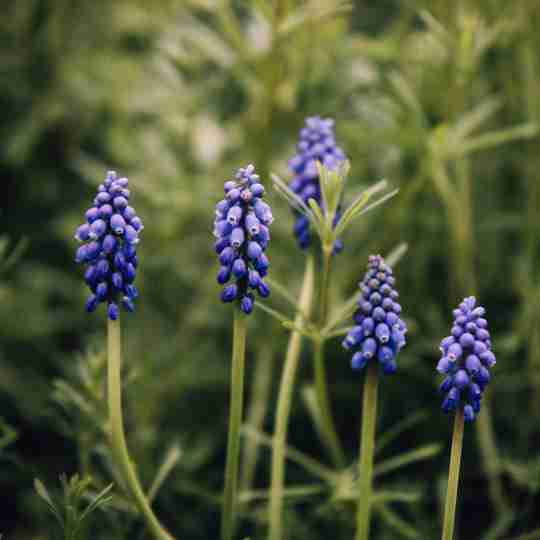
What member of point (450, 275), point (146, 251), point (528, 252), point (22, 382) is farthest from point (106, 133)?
point (528, 252)

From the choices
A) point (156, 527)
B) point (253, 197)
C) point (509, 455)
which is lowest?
point (156, 527)

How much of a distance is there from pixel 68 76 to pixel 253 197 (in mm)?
3457

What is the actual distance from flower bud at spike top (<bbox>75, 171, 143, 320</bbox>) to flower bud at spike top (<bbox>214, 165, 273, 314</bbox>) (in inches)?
11.0

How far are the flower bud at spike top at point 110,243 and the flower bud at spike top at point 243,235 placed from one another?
0.28m

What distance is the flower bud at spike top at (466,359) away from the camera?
2311mm

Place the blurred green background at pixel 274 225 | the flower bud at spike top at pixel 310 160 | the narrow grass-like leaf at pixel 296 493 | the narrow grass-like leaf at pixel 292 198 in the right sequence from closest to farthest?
the narrow grass-like leaf at pixel 292 198 → the flower bud at spike top at pixel 310 160 → the narrow grass-like leaf at pixel 296 493 → the blurred green background at pixel 274 225

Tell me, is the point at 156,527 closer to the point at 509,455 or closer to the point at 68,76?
the point at 509,455

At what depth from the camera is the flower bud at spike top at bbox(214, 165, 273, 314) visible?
7.93ft

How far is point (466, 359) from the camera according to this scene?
7.64ft

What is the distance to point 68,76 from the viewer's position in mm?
5449

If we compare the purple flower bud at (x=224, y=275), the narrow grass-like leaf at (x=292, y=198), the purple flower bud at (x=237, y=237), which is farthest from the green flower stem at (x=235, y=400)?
the narrow grass-like leaf at (x=292, y=198)

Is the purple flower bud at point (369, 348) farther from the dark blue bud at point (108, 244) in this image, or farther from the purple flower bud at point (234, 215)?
the dark blue bud at point (108, 244)

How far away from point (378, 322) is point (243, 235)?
51 centimetres

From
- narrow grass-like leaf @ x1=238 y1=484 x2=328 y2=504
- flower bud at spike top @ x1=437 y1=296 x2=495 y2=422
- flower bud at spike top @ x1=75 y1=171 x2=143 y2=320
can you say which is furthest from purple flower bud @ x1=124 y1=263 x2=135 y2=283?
narrow grass-like leaf @ x1=238 y1=484 x2=328 y2=504
